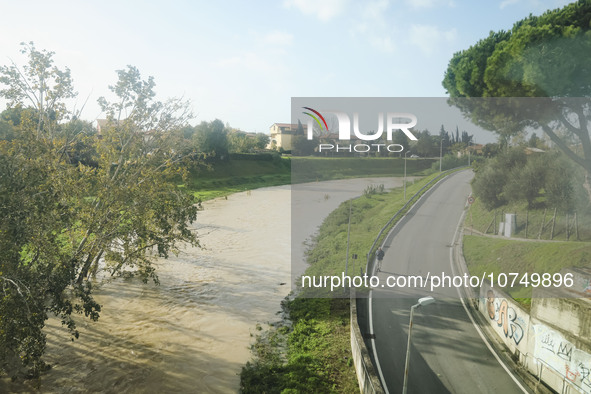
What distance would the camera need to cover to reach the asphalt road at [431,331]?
13750 mm

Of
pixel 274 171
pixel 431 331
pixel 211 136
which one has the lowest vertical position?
pixel 431 331

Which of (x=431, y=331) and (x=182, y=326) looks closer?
(x=431, y=331)

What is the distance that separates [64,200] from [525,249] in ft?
75.7

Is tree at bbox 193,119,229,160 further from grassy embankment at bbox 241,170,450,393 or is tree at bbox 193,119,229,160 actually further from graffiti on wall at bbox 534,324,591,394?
graffiti on wall at bbox 534,324,591,394

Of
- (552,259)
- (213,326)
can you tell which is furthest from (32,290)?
(552,259)

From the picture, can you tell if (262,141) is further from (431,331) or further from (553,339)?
(553,339)

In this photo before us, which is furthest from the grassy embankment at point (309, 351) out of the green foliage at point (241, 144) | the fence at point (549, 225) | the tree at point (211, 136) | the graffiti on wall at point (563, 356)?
the green foliage at point (241, 144)

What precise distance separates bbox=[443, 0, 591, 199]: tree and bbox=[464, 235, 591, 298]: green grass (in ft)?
14.7

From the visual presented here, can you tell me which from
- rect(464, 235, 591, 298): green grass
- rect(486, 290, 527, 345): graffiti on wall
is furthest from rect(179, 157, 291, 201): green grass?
rect(486, 290, 527, 345): graffiti on wall

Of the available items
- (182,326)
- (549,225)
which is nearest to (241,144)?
(549,225)

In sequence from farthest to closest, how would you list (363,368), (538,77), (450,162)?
(450,162)
(538,77)
(363,368)

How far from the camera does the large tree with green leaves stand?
1142 cm

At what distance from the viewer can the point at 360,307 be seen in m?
19.8

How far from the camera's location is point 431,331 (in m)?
17.1
